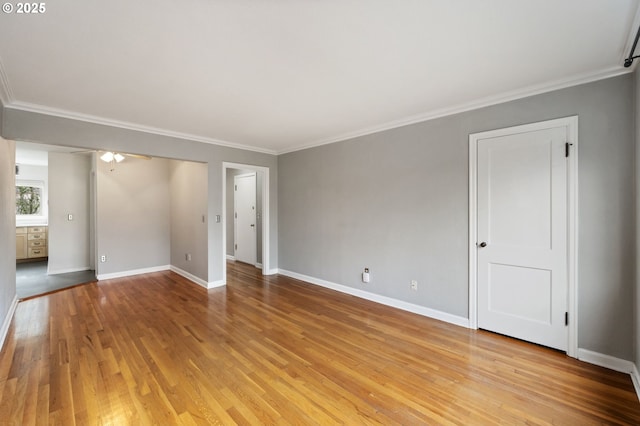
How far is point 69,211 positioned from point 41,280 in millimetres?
1352

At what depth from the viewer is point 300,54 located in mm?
2008

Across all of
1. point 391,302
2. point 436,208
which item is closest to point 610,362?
point 436,208

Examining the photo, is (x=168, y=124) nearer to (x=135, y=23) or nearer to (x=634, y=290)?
(x=135, y=23)

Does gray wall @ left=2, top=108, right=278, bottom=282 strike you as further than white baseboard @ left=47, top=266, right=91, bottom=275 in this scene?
No

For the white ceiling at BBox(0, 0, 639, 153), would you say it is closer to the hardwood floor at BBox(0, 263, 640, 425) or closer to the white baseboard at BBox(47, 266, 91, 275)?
the hardwood floor at BBox(0, 263, 640, 425)

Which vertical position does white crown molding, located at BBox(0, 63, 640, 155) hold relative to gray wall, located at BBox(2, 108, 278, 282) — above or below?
above

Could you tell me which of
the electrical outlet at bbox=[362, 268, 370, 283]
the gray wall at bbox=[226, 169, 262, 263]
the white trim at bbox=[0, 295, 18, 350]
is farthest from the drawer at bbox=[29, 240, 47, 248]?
the electrical outlet at bbox=[362, 268, 370, 283]

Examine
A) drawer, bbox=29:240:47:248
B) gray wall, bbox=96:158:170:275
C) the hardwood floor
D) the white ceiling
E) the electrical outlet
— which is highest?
the white ceiling

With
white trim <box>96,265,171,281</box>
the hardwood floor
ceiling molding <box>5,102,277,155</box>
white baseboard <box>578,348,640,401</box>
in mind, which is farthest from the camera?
white trim <box>96,265,171,281</box>

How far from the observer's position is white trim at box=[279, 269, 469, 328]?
10.3 feet

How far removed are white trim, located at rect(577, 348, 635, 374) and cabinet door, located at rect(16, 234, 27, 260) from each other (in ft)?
32.8

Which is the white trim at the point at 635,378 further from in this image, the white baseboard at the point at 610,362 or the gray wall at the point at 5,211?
the gray wall at the point at 5,211

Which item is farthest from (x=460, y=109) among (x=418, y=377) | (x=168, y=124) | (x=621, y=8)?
(x=168, y=124)

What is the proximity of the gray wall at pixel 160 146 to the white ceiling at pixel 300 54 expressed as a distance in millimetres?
144
